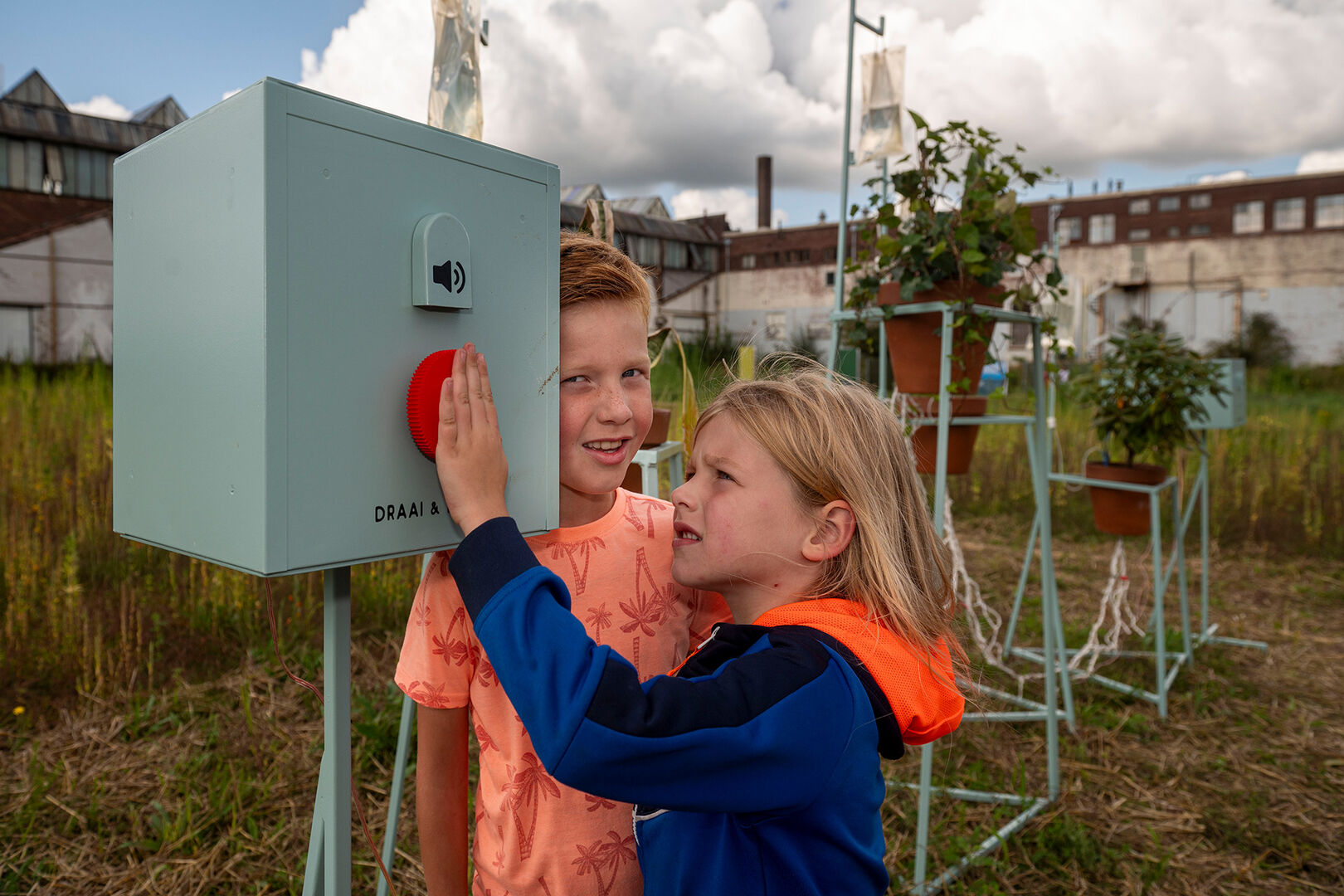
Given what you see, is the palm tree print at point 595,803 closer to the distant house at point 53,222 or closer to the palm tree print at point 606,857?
the palm tree print at point 606,857

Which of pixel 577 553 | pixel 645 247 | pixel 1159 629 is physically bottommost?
pixel 1159 629

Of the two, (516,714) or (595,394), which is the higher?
(595,394)

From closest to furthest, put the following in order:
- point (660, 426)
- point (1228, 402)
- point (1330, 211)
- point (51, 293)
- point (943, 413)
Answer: point (660, 426) < point (943, 413) < point (1228, 402) < point (51, 293) < point (1330, 211)

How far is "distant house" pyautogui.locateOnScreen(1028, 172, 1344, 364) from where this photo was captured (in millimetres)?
18234

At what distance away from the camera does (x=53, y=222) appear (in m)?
12.7

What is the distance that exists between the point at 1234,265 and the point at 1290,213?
8.51 ft

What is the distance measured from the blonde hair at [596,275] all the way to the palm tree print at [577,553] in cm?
28

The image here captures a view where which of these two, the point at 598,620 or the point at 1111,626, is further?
the point at 1111,626

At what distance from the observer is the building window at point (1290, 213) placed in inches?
772

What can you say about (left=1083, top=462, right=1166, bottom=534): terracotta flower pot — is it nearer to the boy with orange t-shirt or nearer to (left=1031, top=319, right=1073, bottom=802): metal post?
(left=1031, top=319, right=1073, bottom=802): metal post

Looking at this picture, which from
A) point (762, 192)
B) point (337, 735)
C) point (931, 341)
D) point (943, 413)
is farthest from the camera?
point (762, 192)

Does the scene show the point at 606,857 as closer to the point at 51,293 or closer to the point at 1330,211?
the point at 51,293

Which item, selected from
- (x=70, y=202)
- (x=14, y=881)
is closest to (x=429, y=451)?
(x=14, y=881)

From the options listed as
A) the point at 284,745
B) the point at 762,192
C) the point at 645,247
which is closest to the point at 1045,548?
the point at 284,745
